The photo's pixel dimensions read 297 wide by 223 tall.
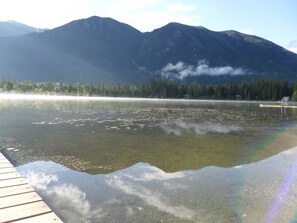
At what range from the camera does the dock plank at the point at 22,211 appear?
10.6 meters

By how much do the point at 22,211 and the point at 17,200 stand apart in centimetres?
135

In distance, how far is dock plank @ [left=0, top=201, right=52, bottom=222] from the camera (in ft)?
34.8

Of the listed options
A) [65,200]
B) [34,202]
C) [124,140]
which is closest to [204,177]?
[65,200]

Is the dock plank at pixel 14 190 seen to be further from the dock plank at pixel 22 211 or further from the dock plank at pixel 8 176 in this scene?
the dock plank at pixel 8 176

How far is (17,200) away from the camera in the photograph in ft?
40.6

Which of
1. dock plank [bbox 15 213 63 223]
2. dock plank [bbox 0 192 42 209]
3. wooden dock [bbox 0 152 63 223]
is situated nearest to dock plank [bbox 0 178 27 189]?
wooden dock [bbox 0 152 63 223]

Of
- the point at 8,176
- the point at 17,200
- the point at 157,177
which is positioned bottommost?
the point at 157,177

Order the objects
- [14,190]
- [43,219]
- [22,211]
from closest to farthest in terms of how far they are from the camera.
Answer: [43,219] < [22,211] < [14,190]

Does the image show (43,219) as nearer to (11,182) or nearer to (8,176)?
(11,182)

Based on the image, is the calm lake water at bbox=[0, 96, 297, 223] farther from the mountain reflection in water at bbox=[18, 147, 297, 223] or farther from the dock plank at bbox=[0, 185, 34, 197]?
the dock plank at bbox=[0, 185, 34, 197]

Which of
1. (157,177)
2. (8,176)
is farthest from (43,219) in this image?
(157,177)

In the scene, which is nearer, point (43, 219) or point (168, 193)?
point (43, 219)

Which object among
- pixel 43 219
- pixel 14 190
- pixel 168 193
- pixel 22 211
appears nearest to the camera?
pixel 43 219

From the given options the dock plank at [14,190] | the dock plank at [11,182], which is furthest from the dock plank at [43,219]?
the dock plank at [11,182]
